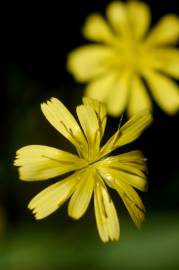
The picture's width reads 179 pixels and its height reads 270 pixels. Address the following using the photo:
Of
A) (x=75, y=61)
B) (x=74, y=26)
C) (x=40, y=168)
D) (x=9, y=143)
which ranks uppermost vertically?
(x=74, y=26)

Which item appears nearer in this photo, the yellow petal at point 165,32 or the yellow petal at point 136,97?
the yellow petal at point 136,97

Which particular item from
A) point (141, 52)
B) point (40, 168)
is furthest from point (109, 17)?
point (40, 168)

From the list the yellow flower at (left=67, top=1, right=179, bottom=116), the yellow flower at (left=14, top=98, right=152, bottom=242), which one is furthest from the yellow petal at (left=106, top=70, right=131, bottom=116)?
the yellow flower at (left=14, top=98, right=152, bottom=242)

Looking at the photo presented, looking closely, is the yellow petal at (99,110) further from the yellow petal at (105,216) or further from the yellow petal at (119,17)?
the yellow petal at (119,17)

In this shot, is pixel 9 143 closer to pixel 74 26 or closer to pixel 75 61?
pixel 75 61

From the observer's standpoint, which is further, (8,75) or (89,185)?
(8,75)

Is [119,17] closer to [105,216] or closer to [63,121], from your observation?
[63,121]

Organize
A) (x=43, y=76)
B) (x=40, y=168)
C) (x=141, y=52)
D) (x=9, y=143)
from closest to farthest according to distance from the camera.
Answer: (x=40, y=168) < (x=9, y=143) < (x=141, y=52) < (x=43, y=76)

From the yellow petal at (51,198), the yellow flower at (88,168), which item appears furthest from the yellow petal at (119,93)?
the yellow petal at (51,198)
